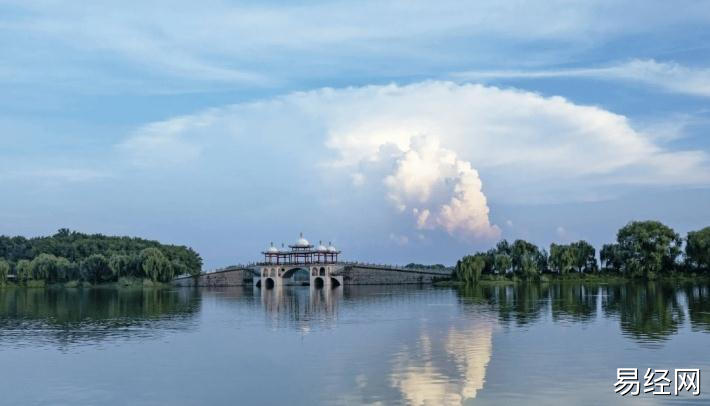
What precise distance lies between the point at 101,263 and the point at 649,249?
83.1 m

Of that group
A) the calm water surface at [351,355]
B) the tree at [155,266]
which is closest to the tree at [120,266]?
the tree at [155,266]

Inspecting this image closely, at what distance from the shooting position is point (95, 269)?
117562 mm

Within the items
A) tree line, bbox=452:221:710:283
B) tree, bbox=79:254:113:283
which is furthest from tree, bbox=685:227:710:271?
tree, bbox=79:254:113:283

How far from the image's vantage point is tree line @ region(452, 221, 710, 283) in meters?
95.7

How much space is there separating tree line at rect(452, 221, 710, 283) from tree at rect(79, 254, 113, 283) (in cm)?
5584

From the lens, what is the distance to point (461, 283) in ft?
339

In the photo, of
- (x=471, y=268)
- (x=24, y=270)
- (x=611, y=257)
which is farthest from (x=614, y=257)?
(x=24, y=270)

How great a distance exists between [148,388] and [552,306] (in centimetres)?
3805

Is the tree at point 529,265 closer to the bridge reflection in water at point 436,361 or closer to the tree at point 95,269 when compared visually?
the bridge reflection in water at point 436,361

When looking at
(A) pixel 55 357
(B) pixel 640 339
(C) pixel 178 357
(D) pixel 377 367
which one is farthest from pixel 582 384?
(A) pixel 55 357

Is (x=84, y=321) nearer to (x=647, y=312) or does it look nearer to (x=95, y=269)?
(x=647, y=312)

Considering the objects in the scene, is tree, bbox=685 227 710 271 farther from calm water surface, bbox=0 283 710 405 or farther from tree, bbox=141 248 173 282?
tree, bbox=141 248 173 282

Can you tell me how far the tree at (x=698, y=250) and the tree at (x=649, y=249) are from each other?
5.17ft

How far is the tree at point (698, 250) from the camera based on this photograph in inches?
3679
